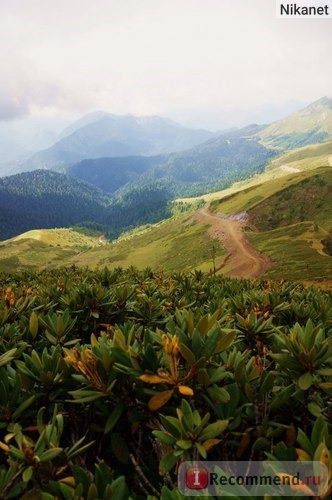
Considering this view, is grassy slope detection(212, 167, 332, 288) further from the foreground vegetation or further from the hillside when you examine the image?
the foreground vegetation

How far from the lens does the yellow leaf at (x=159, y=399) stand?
2.82m

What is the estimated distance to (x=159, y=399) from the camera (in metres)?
2.85

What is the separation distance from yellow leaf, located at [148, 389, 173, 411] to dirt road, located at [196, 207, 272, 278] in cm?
5442

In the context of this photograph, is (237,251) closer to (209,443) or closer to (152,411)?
(152,411)

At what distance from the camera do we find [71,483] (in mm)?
2457

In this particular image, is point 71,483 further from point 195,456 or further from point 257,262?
point 257,262

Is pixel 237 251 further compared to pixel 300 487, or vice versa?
→ pixel 237 251

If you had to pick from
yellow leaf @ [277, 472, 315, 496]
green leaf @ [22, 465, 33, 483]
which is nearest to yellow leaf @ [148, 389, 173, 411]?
green leaf @ [22, 465, 33, 483]

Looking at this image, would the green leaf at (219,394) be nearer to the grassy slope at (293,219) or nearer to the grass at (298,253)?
the grass at (298,253)

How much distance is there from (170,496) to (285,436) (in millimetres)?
1304

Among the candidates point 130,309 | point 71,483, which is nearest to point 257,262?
point 130,309

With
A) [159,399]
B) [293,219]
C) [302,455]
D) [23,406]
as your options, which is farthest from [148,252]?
[302,455]

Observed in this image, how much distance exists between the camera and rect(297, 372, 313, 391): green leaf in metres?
2.98

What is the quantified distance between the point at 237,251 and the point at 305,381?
7520cm
